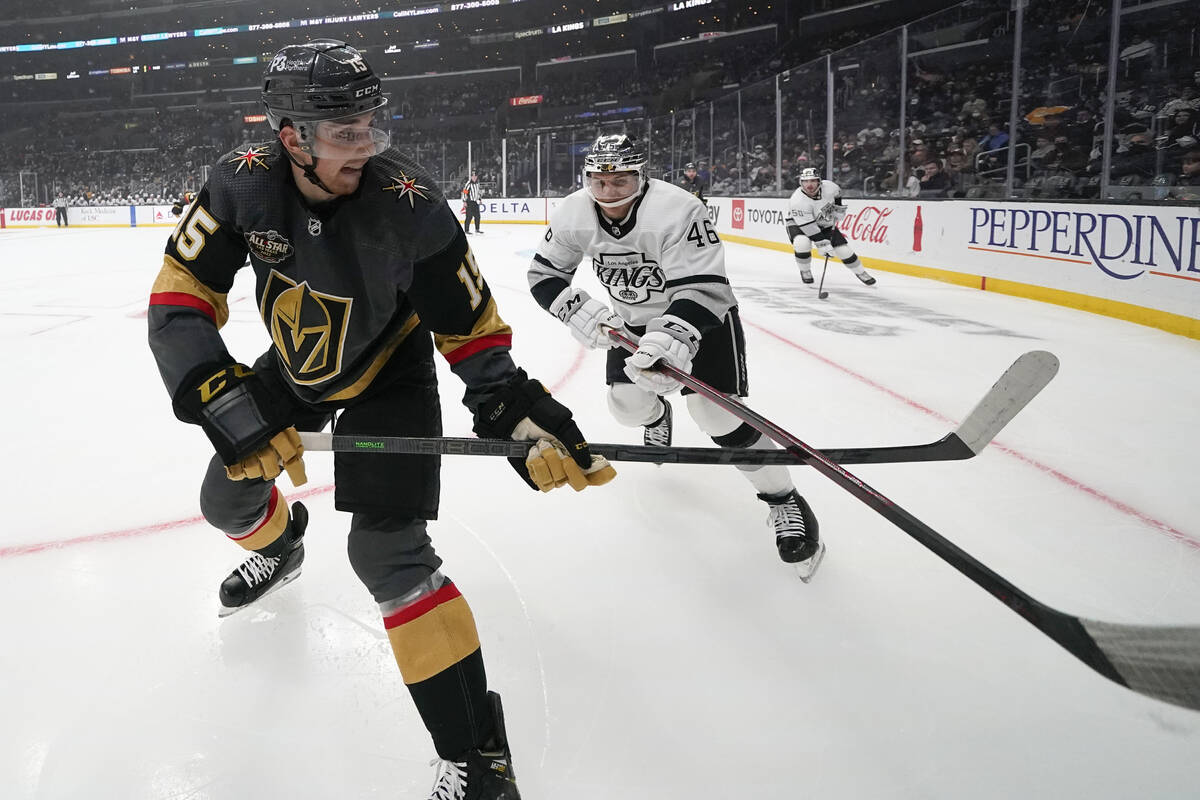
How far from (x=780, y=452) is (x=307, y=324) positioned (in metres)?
1.02

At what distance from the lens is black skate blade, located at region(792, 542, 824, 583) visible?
7.52 feet

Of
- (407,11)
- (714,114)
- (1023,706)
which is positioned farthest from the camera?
(407,11)

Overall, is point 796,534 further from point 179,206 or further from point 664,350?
point 179,206

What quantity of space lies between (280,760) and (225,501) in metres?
0.64

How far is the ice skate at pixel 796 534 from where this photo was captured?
2.31 m

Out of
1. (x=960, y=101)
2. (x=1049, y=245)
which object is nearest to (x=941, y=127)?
(x=960, y=101)

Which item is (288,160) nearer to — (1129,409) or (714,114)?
(1129,409)

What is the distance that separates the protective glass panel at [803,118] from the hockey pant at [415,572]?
947 cm

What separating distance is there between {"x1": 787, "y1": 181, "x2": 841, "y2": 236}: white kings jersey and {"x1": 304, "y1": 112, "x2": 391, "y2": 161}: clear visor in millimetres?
7105

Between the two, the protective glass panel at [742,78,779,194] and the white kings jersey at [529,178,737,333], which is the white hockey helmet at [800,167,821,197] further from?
the white kings jersey at [529,178,737,333]

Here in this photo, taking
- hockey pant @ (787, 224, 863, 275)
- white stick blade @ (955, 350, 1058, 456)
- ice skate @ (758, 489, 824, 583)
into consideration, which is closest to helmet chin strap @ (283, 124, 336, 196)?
white stick blade @ (955, 350, 1058, 456)

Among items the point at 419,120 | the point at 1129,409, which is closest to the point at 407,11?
the point at 419,120

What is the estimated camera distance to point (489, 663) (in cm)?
190

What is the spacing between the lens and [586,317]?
280cm
